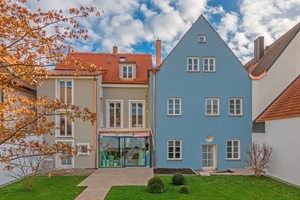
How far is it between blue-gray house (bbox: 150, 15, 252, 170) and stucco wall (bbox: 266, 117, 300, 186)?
2.90 meters

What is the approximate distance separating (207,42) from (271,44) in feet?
28.2

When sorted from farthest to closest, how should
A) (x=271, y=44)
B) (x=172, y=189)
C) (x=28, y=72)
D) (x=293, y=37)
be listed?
(x=271, y=44)
(x=293, y=37)
(x=172, y=189)
(x=28, y=72)

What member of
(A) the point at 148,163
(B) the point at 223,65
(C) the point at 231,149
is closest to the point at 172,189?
(A) the point at 148,163

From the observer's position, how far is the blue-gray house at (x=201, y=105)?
1593cm

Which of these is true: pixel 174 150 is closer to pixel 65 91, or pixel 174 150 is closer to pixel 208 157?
pixel 208 157

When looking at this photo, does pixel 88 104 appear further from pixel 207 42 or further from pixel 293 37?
pixel 293 37

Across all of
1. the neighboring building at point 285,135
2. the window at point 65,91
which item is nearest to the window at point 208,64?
the neighboring building at point 285,135

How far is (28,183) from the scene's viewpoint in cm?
1109

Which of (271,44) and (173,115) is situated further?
(271,44)

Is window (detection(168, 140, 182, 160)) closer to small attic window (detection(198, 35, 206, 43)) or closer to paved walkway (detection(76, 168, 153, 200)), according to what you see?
paved walkway (detection(76, 168, 153, 200))

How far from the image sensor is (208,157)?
16.2 metres

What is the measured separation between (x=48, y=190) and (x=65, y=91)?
25.6 ft

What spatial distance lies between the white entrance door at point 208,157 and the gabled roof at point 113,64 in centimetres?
762

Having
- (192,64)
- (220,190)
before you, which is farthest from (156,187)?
(192,64)
